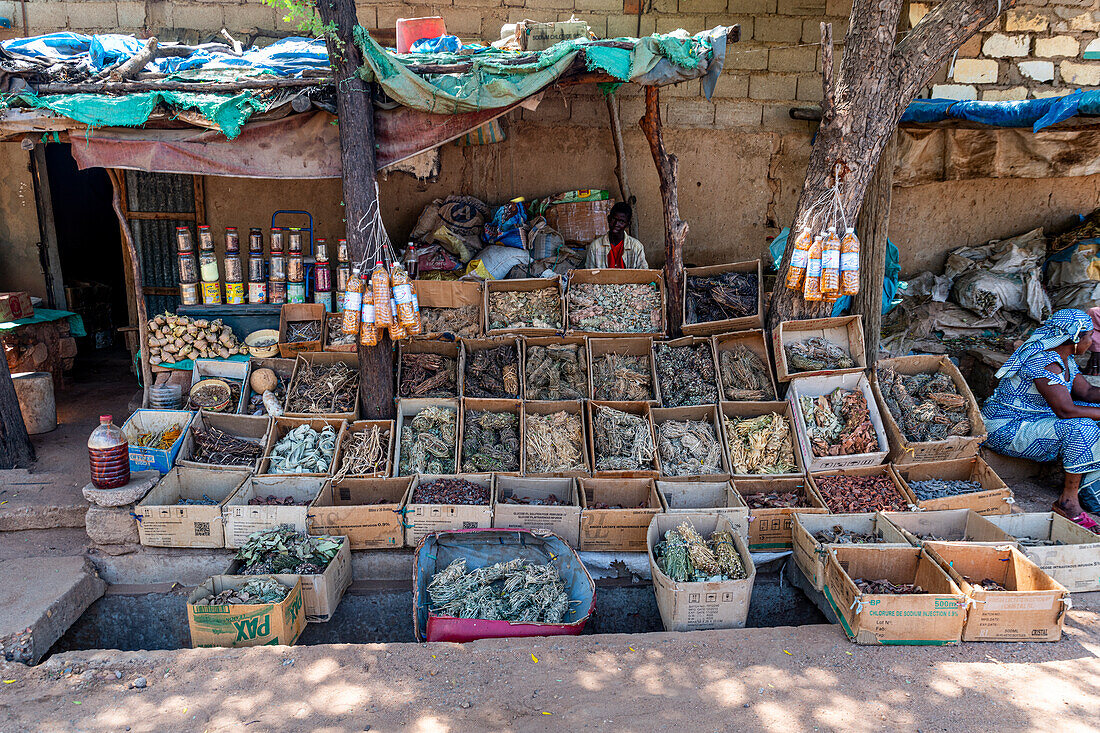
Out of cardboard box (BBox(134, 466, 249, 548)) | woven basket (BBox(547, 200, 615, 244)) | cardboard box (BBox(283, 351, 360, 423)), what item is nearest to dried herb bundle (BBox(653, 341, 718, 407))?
woven basket (BBox(547, 200, 615, 244))

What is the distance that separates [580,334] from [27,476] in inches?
192

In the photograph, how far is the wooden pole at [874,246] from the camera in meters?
6.02

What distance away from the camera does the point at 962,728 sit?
3.44 meters

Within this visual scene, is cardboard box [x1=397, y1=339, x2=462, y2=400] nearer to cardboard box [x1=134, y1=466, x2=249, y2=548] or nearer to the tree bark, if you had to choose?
cardboard box [x1=134, y1=466, x2=249, y2=548]

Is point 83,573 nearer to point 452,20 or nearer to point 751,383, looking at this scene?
point 751,383

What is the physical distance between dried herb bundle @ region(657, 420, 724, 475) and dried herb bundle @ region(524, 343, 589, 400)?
80cm

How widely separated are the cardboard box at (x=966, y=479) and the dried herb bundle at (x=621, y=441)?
1.98 m

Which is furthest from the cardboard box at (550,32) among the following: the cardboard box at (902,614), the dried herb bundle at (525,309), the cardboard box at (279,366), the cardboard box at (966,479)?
the cardboard box at (902,614)

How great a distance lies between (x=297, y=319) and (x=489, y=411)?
2.22 meters

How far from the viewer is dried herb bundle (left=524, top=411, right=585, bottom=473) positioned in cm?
550

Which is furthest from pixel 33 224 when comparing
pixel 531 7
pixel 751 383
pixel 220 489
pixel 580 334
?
pixel 751 383

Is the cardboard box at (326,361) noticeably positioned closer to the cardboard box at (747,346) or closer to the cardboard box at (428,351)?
the cardboard box at (428,351)

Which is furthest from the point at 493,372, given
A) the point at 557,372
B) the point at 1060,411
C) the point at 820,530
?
the point at 1060,411

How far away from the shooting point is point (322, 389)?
6.00 metres
